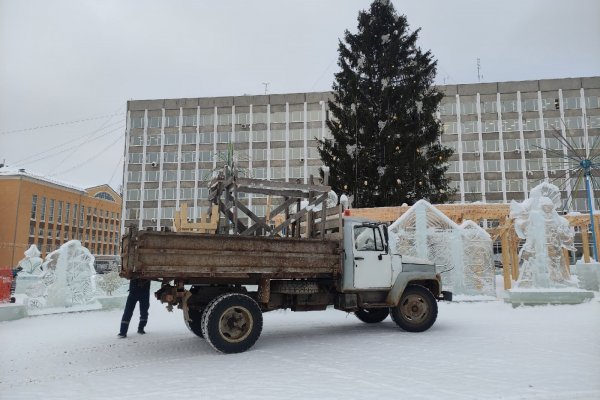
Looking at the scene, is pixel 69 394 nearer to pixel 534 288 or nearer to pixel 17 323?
pixel 17 323

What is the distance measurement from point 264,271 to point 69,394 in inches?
131

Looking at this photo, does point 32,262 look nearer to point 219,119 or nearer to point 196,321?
point 196,321

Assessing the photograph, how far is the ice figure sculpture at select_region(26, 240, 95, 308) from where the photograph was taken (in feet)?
47.5

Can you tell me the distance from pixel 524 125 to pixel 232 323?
2293 inches

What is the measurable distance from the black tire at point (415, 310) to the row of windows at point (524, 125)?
51.1 meters

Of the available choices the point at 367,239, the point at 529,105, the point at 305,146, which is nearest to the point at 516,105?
the point at 529,105

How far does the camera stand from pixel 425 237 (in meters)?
15.8

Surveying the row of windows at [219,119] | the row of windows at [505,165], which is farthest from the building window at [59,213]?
the row of windows at [505,165]

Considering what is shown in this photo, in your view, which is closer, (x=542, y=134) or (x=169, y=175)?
(x=542, y=134)

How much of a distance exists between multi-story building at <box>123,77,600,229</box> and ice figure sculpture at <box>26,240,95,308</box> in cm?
3894

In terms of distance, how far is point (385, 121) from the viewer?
26.4 m

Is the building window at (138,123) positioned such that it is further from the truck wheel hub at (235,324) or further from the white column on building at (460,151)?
the truck wheel hub at (235,324)

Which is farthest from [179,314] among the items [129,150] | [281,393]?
[129,150]

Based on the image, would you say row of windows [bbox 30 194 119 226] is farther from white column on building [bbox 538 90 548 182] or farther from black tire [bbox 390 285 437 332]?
white column on building [bbox 538 90 548 182]
